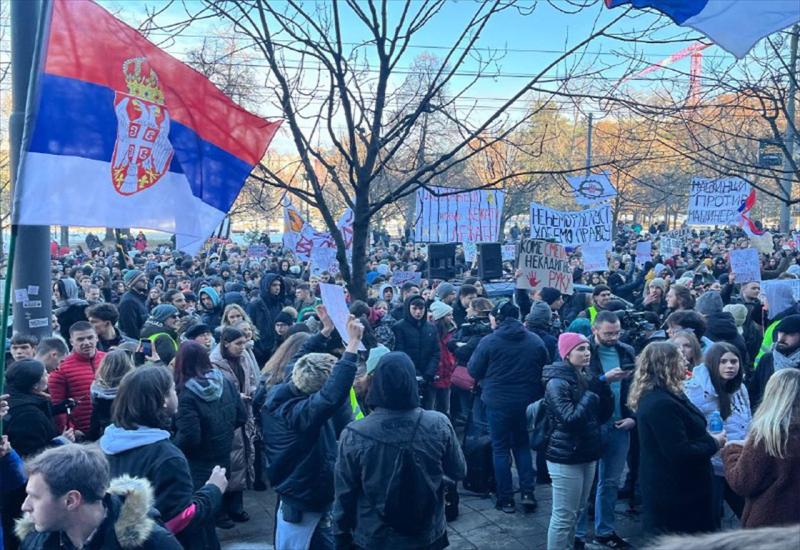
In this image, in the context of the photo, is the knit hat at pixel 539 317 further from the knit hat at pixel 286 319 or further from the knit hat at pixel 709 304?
the knit hat at pixel 286 319

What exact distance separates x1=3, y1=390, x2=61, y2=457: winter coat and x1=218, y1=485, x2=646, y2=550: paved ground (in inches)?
78.2

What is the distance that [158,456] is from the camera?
333 cm

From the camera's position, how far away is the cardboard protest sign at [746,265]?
10.4 m

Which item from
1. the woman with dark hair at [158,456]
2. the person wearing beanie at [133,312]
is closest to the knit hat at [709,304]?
the woman with dark hair at [158,456]

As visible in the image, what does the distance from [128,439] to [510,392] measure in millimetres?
3769

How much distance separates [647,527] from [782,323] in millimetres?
2592

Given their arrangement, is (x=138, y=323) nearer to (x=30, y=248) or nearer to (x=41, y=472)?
(x=30, y=248)

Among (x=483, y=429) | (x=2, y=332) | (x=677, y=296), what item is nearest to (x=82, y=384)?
(x=2, y=332)

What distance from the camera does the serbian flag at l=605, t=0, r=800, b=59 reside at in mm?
4254

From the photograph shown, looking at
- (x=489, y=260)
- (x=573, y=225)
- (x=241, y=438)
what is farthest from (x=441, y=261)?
(x=241, y=438)

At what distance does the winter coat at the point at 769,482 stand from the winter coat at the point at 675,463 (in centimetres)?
46

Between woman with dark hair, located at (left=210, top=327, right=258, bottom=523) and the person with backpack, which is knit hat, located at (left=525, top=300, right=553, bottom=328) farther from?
the person with backpack

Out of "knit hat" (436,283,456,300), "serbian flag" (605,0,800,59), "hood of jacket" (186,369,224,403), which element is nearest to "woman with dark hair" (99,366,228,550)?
"hood of jacket" (186,369,224,403)

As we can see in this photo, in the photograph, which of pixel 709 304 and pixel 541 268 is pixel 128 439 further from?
pixel 541 268
